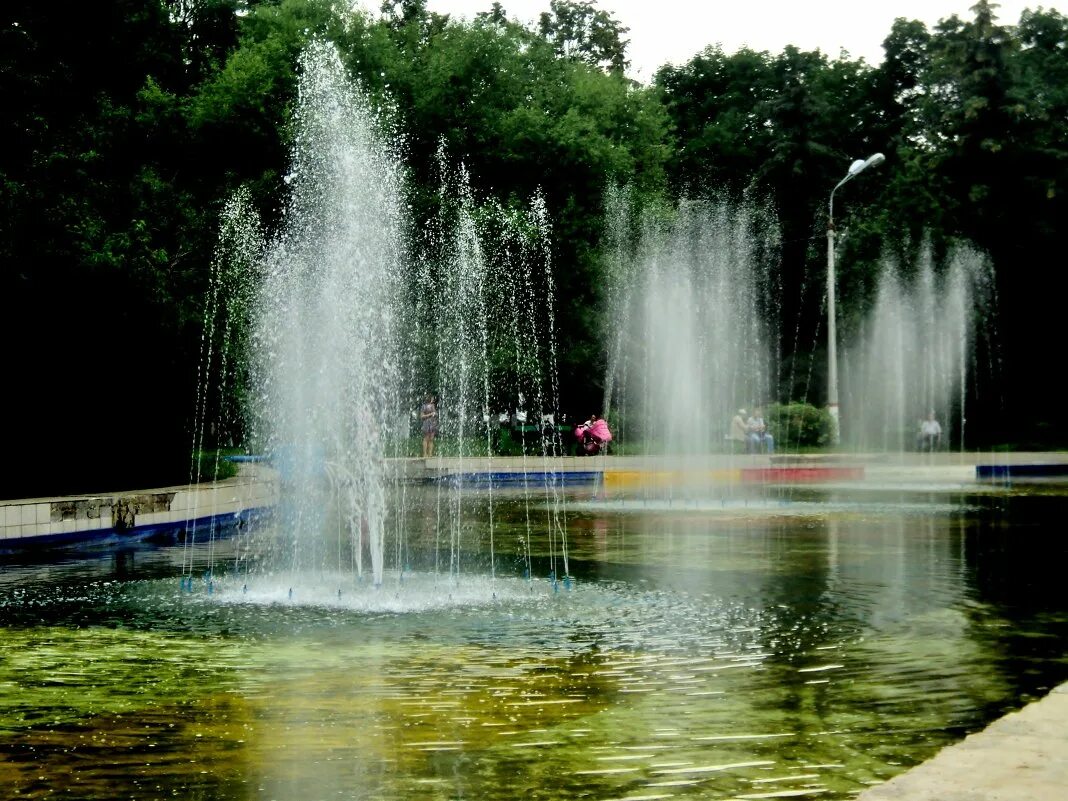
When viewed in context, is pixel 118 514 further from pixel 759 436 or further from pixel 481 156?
pixel 481 156

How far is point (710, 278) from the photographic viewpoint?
40.2 meters

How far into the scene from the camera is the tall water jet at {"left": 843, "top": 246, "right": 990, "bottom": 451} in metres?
46.4

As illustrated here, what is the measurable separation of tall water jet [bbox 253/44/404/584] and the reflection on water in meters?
2.11

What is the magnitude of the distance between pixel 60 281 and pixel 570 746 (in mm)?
15007

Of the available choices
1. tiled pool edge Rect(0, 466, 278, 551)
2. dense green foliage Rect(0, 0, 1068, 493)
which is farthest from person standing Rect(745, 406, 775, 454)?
tiled pool edge Rect(0, 466, 278, 551)

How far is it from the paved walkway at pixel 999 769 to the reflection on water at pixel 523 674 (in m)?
0.39

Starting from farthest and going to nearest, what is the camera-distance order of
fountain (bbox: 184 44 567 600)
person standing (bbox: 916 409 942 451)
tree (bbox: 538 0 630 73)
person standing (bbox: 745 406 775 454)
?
tree (bbox: 538 0 630 73), person standing (bbox: 916 409 942 451), person standing (bbox: 745 406 775 454), fountain (bbox: 184 44 567 600)

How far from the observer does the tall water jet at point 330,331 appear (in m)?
14.7

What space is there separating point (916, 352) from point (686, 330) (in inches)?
677

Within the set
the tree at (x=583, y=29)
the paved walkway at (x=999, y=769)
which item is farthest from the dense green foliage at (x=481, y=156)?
the paved walkway at (x=999, y=769)

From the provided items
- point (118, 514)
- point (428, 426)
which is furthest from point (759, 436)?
point (118, 514)

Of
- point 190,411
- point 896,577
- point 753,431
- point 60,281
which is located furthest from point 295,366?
point 753,431

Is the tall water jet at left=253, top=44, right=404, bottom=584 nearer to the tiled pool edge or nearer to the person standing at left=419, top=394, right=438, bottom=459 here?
the tiled pool edge

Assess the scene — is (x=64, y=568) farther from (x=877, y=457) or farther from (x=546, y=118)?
(x=546, y=118)
